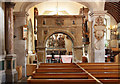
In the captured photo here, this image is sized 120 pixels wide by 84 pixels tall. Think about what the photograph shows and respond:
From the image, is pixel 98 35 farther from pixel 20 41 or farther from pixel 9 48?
pixel 9 48

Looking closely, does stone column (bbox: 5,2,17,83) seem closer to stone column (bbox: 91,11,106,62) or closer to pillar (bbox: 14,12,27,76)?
pillar (bbox: 14,12,27,76)

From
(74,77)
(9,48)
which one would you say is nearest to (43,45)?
(9,48)

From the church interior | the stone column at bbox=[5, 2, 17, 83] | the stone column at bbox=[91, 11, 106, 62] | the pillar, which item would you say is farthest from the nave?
the pillar

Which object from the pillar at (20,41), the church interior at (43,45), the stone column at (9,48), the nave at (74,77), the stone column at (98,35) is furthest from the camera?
the pillar at (20,41)

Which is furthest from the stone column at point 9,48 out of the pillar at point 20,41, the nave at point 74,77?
the nave at point 74,77

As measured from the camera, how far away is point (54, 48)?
18.7m

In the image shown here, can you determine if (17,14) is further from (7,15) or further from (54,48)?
(54,48)

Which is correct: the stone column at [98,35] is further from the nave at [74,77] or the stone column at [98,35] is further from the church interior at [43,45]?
the nave at [74,77]

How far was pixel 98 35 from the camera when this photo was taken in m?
9.27

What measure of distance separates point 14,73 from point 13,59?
64 cm

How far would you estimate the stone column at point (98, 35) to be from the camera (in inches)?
365

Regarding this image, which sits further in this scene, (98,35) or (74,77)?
(98,35)

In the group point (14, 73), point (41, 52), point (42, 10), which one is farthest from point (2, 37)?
point (42, 10)

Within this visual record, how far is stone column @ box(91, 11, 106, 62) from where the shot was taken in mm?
9273
